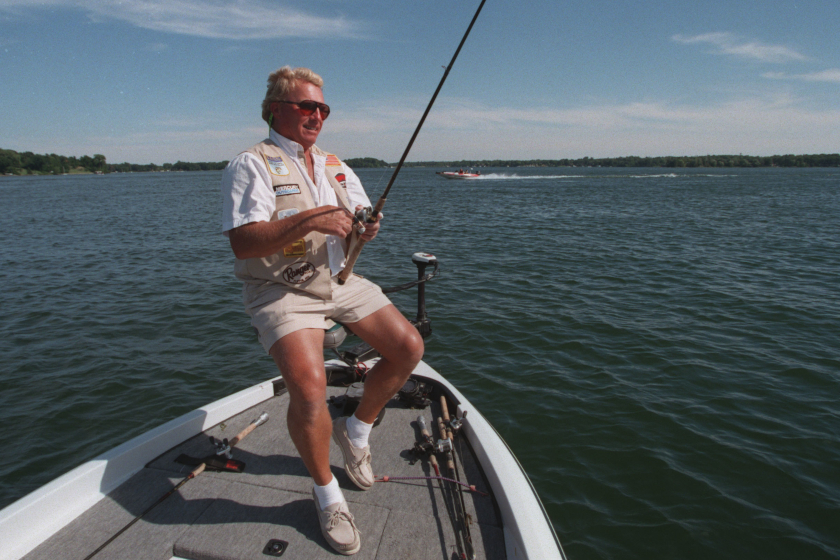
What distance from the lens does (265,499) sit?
2766 mm

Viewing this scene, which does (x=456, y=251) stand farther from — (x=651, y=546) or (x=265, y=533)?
(x=265, y=533)

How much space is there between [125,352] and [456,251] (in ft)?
32.6

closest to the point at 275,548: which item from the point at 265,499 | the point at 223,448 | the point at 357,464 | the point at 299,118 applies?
the point at 265,499

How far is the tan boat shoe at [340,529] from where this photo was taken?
2354 mm

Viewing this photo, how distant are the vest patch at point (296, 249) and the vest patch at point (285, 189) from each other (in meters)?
0.25

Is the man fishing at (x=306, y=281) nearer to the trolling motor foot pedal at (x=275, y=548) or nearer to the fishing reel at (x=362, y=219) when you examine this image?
the fishing reel at (x=362, y=219)

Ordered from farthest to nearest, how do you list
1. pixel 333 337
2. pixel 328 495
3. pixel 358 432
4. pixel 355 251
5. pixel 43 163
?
pixel 43 163 < pixel 333 337 < pixel 358 432 < pixel 355 251 < pixel 328 495

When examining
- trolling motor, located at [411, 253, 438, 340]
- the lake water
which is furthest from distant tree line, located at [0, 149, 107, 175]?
trolling motor, located at [411, 253, 438, 340]

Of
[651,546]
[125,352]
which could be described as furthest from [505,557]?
[125,352]

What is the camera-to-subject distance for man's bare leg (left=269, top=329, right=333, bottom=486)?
2428 millimetres

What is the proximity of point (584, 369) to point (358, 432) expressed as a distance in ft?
15.4

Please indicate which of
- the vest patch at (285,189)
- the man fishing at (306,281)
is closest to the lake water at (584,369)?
the man fishing at (306,281)

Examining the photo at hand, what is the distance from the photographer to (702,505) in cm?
427

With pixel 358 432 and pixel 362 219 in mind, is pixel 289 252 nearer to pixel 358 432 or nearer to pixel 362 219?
pixel 362 219
